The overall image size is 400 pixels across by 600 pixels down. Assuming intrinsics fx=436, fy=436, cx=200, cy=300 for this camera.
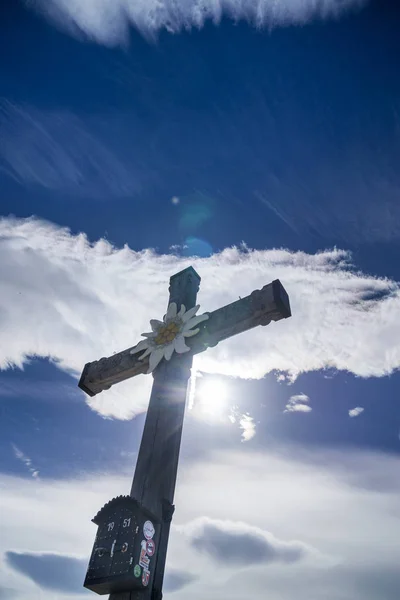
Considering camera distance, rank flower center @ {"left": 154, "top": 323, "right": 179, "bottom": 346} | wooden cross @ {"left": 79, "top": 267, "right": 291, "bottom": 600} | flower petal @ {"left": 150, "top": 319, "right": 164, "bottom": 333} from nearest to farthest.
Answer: wooden cross @ {"left": 79, "top": 267, "right": 291, "bottom": 600} < flower center @ {"left": 154, "top": 323, "right": 179, "bottom": 346} < flower petal @ {"left": 150, "top": 319, "right": 164, "bottom": 333}

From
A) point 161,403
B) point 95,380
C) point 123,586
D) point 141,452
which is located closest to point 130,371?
point 95,380

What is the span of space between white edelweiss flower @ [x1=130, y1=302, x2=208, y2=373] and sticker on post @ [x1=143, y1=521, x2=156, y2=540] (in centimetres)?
214

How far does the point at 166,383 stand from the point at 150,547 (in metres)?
2.00

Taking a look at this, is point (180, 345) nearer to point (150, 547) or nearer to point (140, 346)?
point (140, 346)

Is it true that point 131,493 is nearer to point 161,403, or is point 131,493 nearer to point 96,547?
point 96,547

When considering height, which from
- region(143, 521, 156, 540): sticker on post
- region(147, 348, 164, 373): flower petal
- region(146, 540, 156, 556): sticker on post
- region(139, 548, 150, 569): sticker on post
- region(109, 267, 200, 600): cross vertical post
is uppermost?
region(147, 348, 164, 373): flower petal

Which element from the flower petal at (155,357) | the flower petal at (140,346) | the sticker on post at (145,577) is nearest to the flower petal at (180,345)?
the flower petal at (155,357)

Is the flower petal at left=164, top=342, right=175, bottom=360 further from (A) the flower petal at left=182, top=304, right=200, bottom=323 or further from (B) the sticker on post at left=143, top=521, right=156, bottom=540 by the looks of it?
(B) the sticker on post at left=143, top=521, right=156, bottom=540

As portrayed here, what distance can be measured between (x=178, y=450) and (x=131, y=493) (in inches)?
28.3

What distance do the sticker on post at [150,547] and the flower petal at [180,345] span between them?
2350 mm

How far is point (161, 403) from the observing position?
5.68 metres

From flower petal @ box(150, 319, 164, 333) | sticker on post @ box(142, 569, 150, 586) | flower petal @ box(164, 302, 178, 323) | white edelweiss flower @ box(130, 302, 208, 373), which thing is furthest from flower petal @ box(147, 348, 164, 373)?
sticker on post @ box(142, 569, 150, 586)

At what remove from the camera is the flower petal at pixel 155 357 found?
6.15 metres

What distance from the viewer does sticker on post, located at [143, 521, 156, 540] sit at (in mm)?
4418
